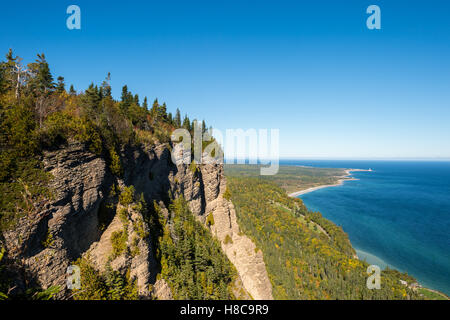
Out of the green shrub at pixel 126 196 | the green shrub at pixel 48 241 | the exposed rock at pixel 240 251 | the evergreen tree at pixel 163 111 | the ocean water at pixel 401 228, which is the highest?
the evergreen tree at pixel 163 111

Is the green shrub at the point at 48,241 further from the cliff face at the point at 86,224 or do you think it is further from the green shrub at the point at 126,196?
the green shrub at the point at 126,196

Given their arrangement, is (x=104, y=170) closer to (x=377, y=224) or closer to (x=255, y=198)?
(x=255, y=198)

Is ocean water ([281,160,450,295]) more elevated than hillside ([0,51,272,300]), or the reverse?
hillside ([0,51,272,300])

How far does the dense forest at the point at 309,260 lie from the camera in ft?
167

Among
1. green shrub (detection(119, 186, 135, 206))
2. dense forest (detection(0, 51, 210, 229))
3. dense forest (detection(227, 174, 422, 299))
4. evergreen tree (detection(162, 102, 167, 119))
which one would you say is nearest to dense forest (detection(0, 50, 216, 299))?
dense forest (detection(0, 51, 210, 229))

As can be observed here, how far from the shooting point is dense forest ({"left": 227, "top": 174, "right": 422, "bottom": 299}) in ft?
167

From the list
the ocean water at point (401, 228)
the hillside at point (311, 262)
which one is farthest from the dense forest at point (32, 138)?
the ocean water at point (401, 228)

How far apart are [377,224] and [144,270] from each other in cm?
13694

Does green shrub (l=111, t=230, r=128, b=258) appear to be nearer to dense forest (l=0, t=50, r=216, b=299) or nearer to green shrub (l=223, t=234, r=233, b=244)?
dense forest (l=0, t=50, r=216, b=299)

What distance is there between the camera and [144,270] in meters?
16.9

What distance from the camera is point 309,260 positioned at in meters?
65.0

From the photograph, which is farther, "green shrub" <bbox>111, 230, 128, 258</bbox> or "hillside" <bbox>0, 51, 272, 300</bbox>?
"green shrub" <bbox>111, 230, 128, 258</bbox>
